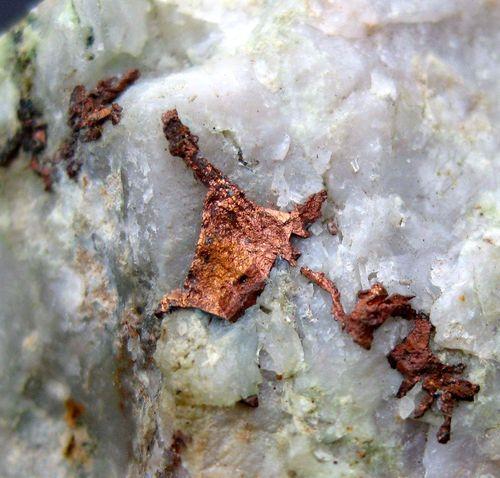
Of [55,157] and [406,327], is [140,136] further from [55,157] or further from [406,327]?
[406,327]

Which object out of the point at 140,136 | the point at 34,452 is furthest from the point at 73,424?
the point at 140,136

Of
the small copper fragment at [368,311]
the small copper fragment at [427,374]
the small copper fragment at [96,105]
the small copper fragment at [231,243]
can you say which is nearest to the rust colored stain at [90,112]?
the small copper fragment at [96,105]

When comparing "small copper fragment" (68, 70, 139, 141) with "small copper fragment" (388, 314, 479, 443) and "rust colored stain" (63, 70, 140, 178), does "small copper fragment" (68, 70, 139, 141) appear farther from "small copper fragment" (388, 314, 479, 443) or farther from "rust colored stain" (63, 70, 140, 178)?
"small copper fragment" (388, 314, 479, 443)

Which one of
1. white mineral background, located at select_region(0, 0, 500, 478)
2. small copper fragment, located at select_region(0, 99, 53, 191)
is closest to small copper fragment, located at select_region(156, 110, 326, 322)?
white mineral background, located at select_region(0, 0, 500, 478)

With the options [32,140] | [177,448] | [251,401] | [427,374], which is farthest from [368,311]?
[32,140]

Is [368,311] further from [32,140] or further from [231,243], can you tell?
[32,140]

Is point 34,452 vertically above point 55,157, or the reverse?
point 55,157
